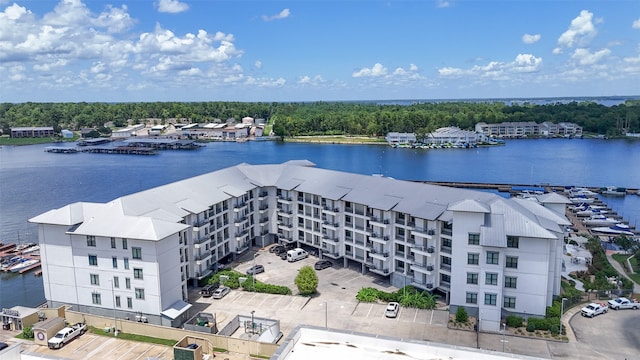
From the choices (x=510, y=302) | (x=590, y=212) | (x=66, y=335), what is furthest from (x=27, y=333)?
(x=590, y=212)

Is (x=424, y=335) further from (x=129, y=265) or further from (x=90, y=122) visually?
(x=90, y=122)

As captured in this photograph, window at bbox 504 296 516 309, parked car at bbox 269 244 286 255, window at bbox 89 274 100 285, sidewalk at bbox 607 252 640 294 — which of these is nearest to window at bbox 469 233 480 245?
window at bbox 504 296 516 309

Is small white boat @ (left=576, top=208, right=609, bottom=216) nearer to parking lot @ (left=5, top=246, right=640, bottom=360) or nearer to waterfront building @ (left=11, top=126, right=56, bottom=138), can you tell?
parking lot @ (left=5, top=246, right=640, bottom=360)

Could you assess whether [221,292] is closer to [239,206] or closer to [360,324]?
[239,206]

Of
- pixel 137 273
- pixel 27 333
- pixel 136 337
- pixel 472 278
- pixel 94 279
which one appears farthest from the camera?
pixel 94 279

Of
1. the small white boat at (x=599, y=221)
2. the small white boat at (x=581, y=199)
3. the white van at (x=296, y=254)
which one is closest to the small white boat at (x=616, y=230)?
the small white boat at (x=599, y=221)

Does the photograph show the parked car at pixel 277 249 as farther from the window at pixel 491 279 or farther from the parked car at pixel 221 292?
the window at pixel 491 279
